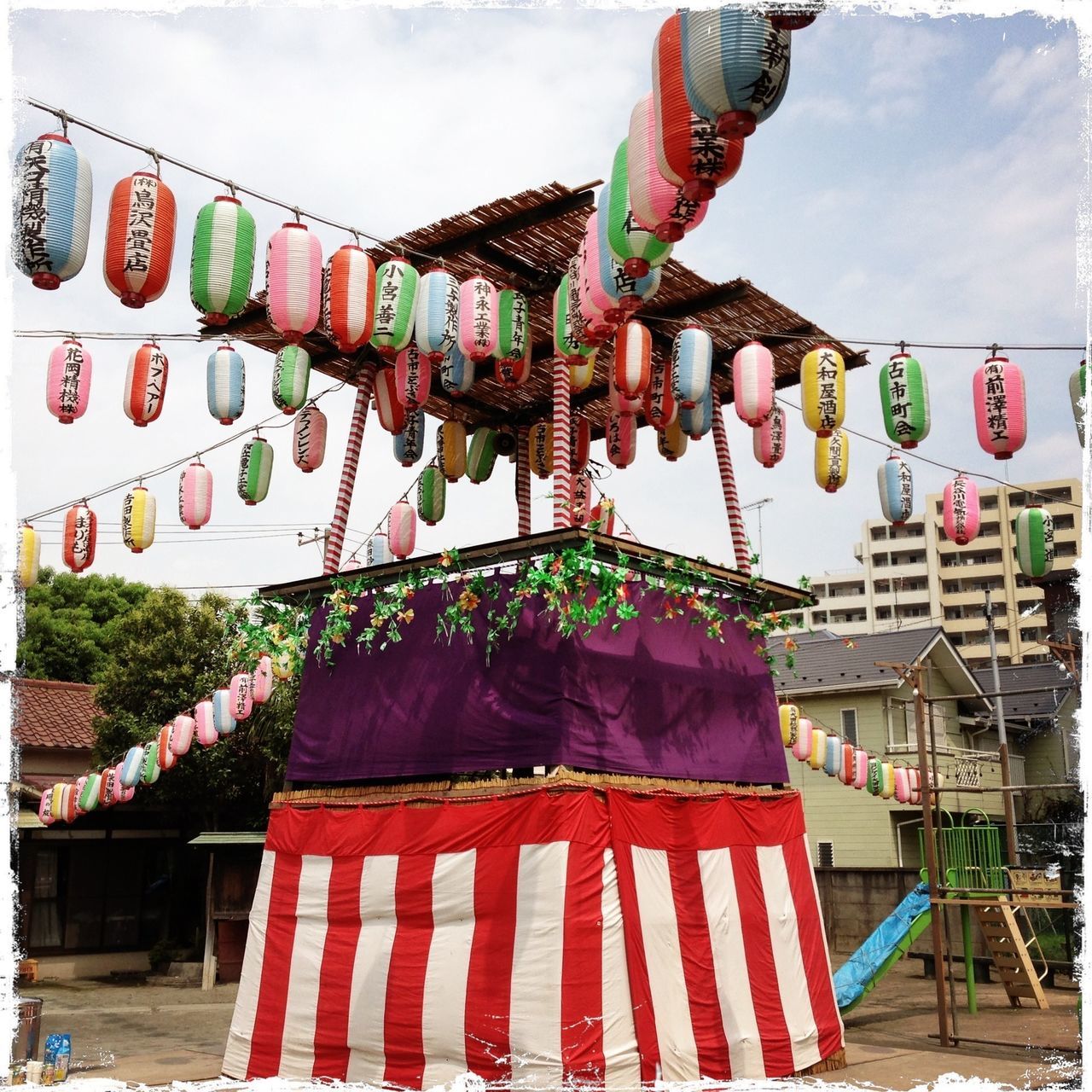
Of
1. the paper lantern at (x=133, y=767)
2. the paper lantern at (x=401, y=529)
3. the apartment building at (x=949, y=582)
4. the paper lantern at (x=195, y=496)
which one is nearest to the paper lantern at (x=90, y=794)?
the paper lantern at (x=133, y=767)

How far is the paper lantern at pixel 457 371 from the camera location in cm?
1247

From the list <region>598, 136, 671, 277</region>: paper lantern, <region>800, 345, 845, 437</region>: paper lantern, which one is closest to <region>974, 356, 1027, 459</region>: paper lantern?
<region>800, 345, 845, 437</region>: paper lantern

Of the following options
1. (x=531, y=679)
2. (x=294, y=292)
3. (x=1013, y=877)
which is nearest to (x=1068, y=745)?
(x=1013, y=877)

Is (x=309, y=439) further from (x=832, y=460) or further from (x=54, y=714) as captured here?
(x=54, y=714)

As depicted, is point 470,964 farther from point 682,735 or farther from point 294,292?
point 294,292

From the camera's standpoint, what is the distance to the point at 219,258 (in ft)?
30.8

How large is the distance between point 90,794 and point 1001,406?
47.8 feet

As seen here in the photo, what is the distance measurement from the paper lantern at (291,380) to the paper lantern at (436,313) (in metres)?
1.30

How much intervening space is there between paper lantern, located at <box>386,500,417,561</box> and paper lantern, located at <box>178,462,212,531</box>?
7.69 feet

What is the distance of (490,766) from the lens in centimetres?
1059

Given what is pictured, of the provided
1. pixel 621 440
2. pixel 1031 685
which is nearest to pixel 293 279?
pixel 621 440

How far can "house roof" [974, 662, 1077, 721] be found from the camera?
34.2 meters

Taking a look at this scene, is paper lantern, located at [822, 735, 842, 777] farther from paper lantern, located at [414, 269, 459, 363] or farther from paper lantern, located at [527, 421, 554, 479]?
paper lantern, located at [414, 269, 459, 363]

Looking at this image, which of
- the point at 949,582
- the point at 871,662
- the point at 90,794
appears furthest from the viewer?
the point at 949,582
